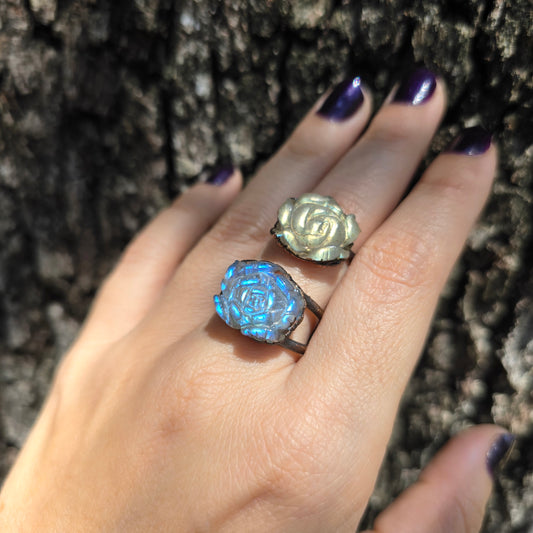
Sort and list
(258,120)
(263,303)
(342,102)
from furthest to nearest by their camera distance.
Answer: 1. (258,120)
2. (342,102)
3. (263,303)

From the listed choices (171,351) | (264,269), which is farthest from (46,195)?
(264,269)

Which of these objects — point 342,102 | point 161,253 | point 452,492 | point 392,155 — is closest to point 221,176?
point 161,253

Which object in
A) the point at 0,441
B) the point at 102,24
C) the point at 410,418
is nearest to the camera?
the point at 102,24

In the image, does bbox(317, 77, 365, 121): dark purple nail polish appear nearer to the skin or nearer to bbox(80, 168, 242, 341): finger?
the skin

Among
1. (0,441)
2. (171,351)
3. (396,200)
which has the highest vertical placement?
(396,200)

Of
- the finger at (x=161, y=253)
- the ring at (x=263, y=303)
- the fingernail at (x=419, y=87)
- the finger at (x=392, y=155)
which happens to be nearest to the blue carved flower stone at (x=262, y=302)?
the ring at (x=263, y=303)

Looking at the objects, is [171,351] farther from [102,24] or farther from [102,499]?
[102,24]

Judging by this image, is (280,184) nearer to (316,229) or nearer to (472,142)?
(316,229)

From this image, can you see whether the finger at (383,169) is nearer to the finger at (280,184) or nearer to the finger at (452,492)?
the finger at (280,184)
